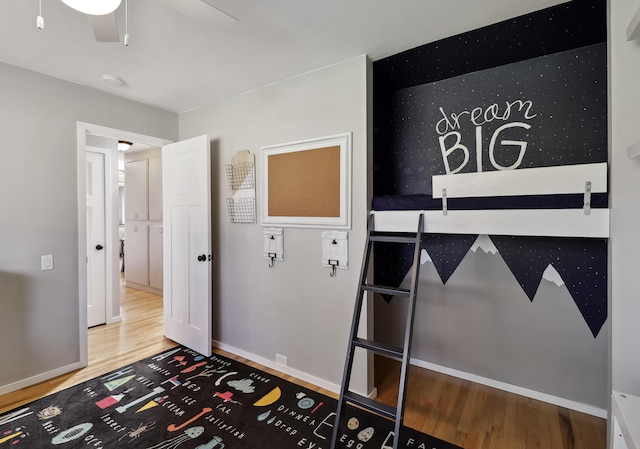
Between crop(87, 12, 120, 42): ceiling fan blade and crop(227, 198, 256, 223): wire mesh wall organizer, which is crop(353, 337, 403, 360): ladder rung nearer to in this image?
crop(227, 198, 256, 223): wire mesh wall organizer

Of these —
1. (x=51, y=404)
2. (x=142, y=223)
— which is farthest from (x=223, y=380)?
(x=142, y=223)

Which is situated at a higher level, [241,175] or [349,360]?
[241,175]

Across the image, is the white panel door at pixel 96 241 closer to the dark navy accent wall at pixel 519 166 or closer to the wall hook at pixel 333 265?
the wall hook at pixel 333 265

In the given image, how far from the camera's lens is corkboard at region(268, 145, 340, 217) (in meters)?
2.43

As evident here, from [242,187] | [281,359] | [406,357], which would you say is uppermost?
[242,187]

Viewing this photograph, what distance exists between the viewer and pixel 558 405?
7.25 ft

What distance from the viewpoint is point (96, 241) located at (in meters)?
3.94

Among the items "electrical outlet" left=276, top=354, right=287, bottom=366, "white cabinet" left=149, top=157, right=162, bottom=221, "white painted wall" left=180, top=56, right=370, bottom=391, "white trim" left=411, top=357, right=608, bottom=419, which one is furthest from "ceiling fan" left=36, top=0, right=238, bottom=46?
"white cabinet" left=149, top=157, right=162, bottom=221

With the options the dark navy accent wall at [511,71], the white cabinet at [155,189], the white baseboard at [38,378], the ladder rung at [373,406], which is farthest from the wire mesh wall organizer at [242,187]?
the white cabinet at [155,189]

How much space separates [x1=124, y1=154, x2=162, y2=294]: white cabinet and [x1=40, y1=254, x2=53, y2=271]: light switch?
275cm

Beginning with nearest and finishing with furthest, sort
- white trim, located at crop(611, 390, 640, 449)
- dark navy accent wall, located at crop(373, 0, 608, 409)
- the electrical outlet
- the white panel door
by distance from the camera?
1. white trim, located at crop(611, 390, 640, 449)
2. dark navy accent wall, located at crop(373, 0, 608, 409)
3. the electrical outlet
4. the white panel door

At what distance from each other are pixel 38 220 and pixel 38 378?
4.27 ft

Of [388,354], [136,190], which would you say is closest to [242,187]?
[388,354]

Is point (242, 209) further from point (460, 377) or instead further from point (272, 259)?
point (460, 377)
